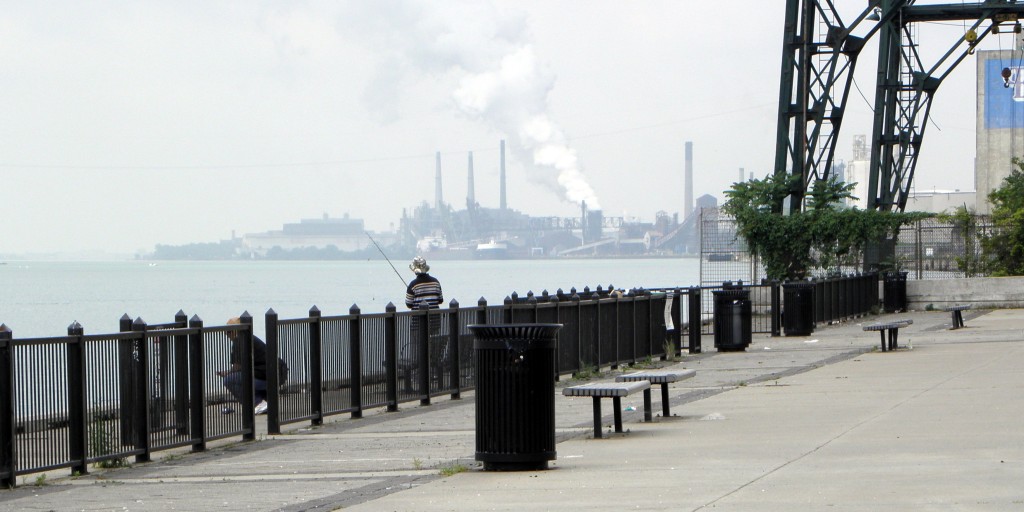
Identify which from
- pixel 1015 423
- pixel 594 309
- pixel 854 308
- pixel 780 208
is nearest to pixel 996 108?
pixel 780 208

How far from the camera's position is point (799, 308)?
106 ft

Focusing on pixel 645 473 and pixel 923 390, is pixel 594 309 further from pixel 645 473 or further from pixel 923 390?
pixel 645 473

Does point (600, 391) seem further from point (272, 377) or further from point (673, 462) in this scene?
point (272, 377)

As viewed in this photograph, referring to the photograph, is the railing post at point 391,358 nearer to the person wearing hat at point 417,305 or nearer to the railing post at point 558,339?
the person wearing hat at point 417,305

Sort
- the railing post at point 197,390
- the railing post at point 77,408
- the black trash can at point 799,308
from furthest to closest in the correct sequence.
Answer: the black trash can at point 799,308 < the railing post at point 197,390 < the railing post at point 77,408

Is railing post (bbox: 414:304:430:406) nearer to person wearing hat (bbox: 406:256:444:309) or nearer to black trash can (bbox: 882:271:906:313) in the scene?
person wearing hat (bbox: 406:256:444:309)

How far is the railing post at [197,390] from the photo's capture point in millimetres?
14055

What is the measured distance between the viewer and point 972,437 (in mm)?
12188

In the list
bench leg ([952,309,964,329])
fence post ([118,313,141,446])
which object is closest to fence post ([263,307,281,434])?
fence post ([118,313,141,446])

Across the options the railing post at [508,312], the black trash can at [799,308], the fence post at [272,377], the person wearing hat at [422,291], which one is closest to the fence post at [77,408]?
the fence post at [272,377]

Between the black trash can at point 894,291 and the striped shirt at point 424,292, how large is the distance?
2428 cm

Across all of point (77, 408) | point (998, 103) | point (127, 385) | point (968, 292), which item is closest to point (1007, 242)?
point (968, 292)

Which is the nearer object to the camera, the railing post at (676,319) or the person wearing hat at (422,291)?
the person wearing hat at (422,291)

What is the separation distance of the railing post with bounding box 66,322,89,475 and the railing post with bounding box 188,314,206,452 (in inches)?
61.4
